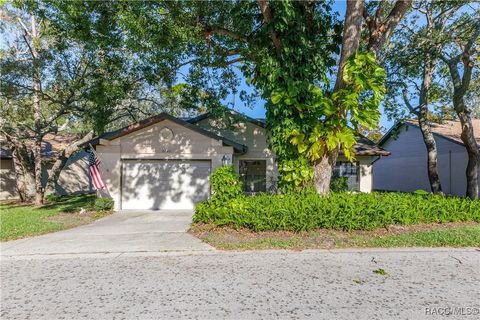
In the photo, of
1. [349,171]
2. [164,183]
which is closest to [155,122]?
[164,183]

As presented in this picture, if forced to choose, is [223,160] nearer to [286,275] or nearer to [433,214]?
[433,214]

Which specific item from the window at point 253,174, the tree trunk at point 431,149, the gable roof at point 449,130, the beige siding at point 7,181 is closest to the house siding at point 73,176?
the beige siding at point 7,181

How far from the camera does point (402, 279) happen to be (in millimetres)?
4961

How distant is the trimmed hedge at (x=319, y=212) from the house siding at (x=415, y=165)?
30.9ft

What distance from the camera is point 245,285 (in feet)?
15.6

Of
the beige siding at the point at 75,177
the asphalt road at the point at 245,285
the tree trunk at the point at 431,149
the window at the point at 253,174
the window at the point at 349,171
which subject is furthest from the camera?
the beige siding at the point at 75,177

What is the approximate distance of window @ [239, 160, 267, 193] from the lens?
15758 millimetres

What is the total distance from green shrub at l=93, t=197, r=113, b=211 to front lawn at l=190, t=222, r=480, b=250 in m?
6.32

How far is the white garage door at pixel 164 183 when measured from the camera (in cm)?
1404

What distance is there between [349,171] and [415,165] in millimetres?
9127

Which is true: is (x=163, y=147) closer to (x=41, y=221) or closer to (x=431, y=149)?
(x=41, y=221)

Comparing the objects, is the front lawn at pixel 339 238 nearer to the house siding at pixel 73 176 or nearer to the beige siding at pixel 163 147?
the beige siding at pixel 163 147

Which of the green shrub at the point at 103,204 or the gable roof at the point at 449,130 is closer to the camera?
the green shrub at the point at 103,204

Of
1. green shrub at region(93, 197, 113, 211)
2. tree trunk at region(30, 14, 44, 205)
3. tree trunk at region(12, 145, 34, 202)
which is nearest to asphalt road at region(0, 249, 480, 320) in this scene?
green shrub at region(93, 197, 113, 211)
